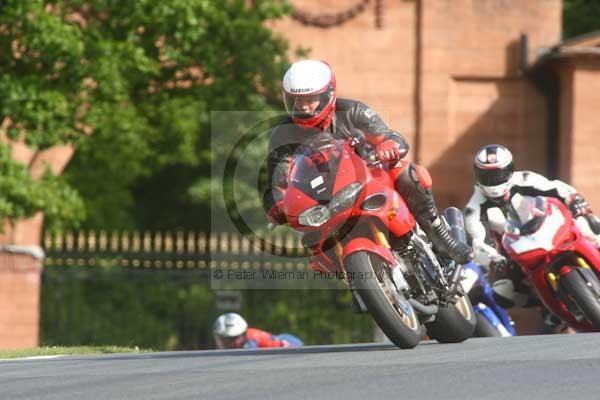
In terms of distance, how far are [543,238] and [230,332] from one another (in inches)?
262

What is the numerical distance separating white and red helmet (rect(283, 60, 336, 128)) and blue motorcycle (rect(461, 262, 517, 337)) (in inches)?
166

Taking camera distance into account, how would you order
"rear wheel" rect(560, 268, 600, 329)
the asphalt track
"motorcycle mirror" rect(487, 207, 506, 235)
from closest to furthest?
1. the asphalt track
2. "rear wheel" rect(560, 268, 600, 329)
3. "motorcycle mirror" rect(487, 207, 506, 235)

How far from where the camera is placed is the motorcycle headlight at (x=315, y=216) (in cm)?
877

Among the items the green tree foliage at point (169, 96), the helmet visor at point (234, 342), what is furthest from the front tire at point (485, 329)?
the green tree foliage at point (169, 96)

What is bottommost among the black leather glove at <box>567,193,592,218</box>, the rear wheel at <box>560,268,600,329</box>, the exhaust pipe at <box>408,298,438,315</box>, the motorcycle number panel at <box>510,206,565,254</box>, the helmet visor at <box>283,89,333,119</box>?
the rear wheel at <box>560,268,600,329</box>

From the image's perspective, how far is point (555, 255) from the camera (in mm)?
11945

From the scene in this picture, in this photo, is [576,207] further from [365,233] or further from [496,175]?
[365,233]

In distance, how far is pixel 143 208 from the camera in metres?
34.8

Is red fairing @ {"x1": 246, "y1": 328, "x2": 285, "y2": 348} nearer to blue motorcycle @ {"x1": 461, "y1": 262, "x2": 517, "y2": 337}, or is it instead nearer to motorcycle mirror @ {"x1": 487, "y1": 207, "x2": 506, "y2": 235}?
blue motorcycle @ {"x1": 461, "y1": 262, "x2": 517, "y2": 337}

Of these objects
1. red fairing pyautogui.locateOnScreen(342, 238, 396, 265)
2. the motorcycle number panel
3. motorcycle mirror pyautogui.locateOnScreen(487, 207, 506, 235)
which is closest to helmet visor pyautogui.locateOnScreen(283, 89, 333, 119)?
red fairing pyautogui.locateOnScreen(342, 238, 396, 265)

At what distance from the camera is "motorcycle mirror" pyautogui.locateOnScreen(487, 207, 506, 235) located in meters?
12.6

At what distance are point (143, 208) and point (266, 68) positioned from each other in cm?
1053

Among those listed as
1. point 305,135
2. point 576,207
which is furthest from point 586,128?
point 305,135

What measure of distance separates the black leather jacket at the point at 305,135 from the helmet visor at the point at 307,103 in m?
0.19
